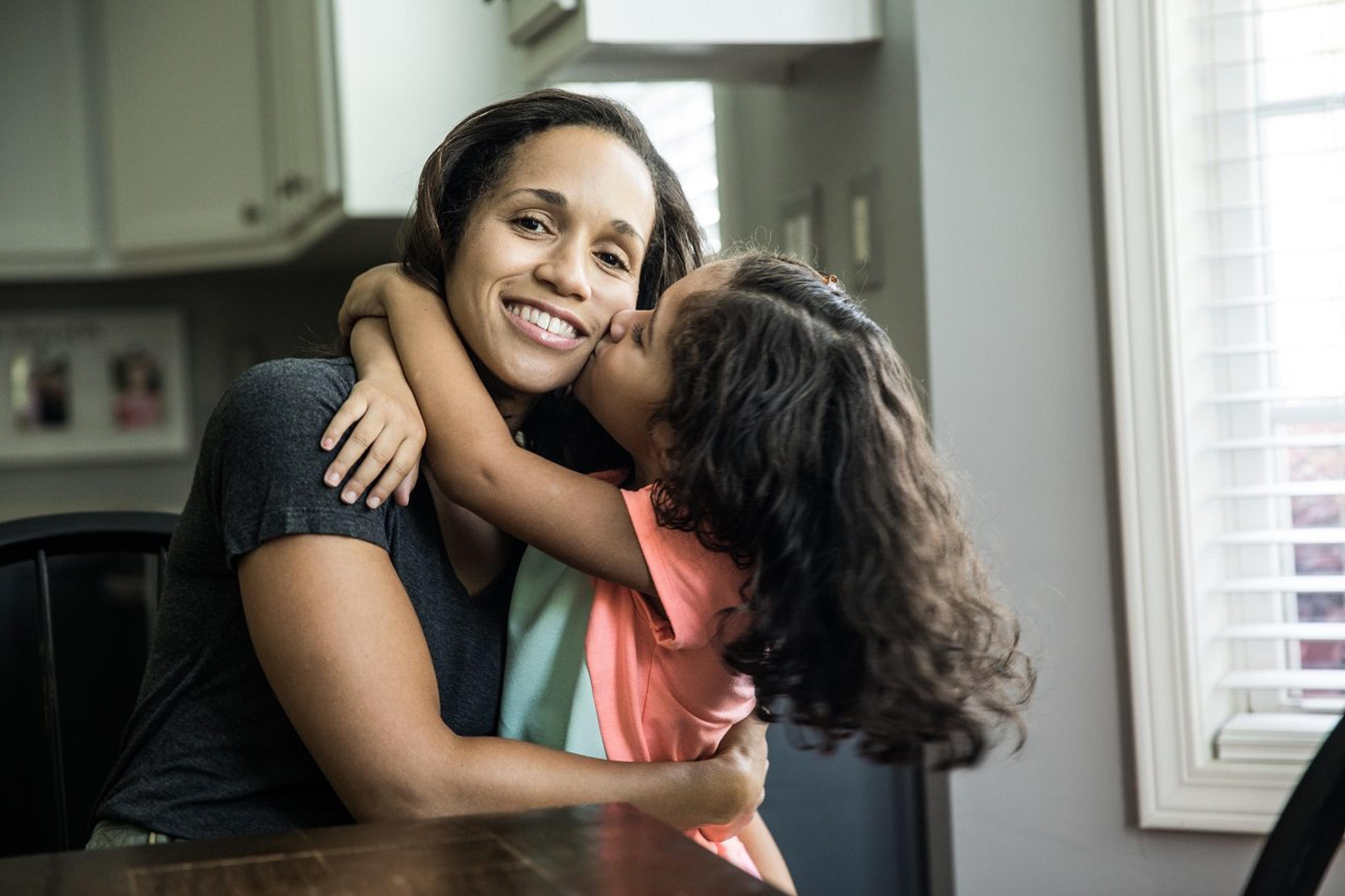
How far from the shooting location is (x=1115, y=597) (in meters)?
1.91

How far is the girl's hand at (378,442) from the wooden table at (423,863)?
303 mm

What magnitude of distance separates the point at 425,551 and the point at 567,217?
307mm

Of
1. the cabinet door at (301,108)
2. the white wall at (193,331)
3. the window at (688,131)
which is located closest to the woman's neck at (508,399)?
the window at (688,131)

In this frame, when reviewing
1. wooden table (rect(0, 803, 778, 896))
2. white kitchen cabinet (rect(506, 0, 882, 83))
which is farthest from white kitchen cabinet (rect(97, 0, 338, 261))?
wooden table (rect(0, 803, 778, 896))

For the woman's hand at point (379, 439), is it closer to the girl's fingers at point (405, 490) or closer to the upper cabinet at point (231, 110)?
the girl's fingers at point (405, 490)

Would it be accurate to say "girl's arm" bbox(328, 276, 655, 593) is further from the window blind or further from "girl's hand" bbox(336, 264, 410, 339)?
the window blind

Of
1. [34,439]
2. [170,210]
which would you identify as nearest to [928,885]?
[170,210]

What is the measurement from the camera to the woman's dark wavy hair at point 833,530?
101cm

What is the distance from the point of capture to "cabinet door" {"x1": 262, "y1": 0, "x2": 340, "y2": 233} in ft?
9.43

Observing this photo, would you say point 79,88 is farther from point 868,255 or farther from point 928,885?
point 928,885

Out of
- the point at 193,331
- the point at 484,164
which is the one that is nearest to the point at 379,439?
the point at 484,164

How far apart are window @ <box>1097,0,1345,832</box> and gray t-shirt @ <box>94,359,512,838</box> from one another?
1066 millimetres

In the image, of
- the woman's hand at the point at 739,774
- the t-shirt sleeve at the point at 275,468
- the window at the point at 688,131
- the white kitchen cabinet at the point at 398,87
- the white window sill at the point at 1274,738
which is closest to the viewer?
the t-shirt sleeve at the point at 275,468

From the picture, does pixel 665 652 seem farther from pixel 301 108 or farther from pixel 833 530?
pixel 301 108
